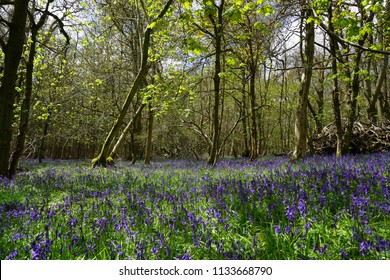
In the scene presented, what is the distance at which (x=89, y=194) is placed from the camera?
571cm

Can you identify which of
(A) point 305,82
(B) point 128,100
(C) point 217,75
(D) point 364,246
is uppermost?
(C) point 217,75

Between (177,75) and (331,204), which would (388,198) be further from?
(177,75)

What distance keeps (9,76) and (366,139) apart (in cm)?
1585

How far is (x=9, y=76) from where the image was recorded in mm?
8094

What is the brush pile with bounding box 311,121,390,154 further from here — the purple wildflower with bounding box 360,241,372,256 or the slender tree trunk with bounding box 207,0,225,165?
the purple wildflower with bounding box 360,241,372,256

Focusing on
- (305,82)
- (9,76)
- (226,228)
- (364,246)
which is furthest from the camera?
(305,82)

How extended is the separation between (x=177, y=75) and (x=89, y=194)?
7.42 metres

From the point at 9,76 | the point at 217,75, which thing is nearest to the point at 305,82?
the point at 217,75

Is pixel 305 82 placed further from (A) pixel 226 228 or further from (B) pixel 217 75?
(A) pixel 226 228

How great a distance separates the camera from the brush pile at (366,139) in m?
14.4

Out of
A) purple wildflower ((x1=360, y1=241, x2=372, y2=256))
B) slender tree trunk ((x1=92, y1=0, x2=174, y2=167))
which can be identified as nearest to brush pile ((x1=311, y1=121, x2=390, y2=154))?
slender tree trunk ((x1=92, y1=0, x2=174, y2=167))

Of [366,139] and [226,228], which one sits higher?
[366,139]
